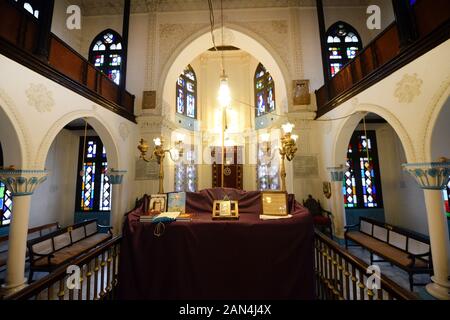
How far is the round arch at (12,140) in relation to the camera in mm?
2816

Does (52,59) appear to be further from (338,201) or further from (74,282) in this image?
(338,201)

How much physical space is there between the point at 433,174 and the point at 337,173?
8.45 ft

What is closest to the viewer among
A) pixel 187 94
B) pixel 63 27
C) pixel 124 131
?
pixel 124 131

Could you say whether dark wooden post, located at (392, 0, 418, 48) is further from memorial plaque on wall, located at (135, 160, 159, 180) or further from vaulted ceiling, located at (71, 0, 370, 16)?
memorial plaque on wall, located at (135, 160, 159, 180)

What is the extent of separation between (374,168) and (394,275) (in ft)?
16.4

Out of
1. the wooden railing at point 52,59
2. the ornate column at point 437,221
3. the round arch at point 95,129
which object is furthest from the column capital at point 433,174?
the wooden railing at point 52,59

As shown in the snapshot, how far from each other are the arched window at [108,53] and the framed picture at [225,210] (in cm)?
703

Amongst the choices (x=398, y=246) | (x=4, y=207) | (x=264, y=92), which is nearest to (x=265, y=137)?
(x=264, y=92)

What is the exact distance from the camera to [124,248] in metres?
2.26

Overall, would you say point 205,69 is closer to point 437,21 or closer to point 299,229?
point 437,21

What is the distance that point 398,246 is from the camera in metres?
3.98

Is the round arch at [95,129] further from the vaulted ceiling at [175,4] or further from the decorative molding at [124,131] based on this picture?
the vaulted ceiling at [175,4]

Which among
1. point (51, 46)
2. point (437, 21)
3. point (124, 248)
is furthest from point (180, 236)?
point (437, 21)

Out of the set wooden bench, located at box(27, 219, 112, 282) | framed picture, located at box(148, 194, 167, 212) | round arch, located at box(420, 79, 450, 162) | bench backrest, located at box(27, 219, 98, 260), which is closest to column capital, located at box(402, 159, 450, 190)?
round arch, located at box(420, 79, 450, 162)
